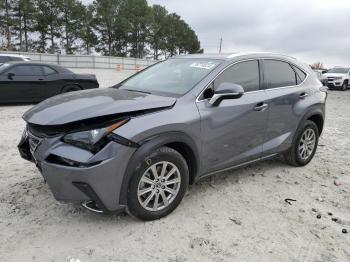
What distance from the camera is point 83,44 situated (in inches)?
2031

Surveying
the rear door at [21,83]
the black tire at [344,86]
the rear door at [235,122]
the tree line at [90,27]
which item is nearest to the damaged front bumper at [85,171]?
the rear door at [235,122]

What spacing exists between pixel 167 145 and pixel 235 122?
92 cm

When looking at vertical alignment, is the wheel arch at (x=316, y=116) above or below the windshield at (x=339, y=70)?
below

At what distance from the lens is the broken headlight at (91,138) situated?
3.21 meters

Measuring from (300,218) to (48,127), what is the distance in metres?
2.66

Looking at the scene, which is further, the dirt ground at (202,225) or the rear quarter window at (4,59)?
the rear quarter window at (4,59)

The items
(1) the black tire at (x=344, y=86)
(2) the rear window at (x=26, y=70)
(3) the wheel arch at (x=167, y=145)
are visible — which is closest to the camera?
(3) the wheel arch at (x=167, y=145)

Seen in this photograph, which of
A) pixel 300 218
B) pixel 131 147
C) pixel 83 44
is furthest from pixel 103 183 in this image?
pixel 83 44

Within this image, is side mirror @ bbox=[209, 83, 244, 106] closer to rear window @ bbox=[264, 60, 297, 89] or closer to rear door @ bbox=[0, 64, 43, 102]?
rear window @ bbox=[264, 60, 297, 89]

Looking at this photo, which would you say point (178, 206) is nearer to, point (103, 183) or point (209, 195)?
point (209, 195)

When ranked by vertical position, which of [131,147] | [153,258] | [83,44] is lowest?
[153,258]

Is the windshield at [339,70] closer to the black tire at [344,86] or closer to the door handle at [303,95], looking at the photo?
the black tire at [344,86]

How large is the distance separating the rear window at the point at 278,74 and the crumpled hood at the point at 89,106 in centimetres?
162

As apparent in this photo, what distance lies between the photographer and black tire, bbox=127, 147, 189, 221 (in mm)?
3416
